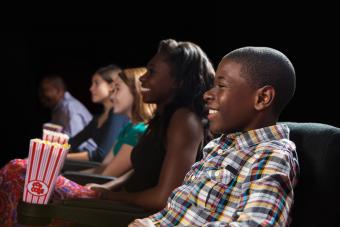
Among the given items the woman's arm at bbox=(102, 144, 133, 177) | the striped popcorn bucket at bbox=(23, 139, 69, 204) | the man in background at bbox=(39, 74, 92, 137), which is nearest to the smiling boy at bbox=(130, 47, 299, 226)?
the striped popcorn bucket at bbox=(23, 139, 69, 204)

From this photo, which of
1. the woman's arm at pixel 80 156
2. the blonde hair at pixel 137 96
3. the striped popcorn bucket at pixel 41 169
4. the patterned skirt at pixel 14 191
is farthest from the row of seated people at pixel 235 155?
the woman's arm at pixel 80 156

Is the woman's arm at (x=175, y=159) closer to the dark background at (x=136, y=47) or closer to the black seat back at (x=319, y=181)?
the black seat back at (x=319, y=181)

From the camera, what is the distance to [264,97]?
156 cm

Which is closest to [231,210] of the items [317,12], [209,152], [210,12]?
[209,152]

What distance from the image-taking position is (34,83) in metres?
6.38

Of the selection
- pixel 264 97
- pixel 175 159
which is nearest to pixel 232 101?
pixel 264 97

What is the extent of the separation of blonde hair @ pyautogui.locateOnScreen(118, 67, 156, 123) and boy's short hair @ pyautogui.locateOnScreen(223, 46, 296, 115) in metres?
1.84

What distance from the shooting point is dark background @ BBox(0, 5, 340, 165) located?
9.87 feet

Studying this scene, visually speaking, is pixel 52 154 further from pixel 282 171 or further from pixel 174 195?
pixel 282 171

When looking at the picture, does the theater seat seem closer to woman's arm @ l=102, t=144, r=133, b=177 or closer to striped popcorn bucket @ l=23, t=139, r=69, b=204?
striped popcorn bucket @ l=23, t=139, r=69, b=204

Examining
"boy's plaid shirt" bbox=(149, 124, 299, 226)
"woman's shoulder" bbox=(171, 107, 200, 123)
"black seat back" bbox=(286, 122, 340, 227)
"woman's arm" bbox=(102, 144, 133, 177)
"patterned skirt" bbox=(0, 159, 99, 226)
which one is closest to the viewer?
"boy's plaid shirt" bbox=(149, 124, 299, 226)

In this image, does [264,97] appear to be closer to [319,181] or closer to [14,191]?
[319,181]

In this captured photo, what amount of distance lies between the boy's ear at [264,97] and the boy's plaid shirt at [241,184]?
2.4 inches

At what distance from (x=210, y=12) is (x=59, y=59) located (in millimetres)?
2459
